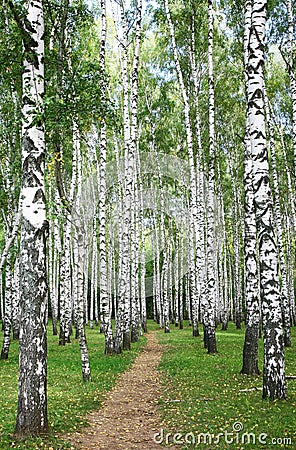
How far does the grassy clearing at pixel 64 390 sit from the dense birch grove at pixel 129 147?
0.39m

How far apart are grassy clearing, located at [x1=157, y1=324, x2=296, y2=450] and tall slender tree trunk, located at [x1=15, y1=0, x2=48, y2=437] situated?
2092mm

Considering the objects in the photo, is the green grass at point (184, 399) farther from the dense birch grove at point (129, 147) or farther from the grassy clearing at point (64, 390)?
the dense birch grove at point (129, 147)

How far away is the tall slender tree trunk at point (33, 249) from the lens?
6.57 meters

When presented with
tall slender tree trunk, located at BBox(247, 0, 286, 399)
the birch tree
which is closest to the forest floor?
the birch tree

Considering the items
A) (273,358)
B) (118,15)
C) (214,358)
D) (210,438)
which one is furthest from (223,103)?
(210,438)

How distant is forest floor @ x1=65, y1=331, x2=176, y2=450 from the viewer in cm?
691

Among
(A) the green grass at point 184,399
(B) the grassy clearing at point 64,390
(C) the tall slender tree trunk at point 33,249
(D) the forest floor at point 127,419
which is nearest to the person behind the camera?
(C) the tall slender tree trunk at point 33,249

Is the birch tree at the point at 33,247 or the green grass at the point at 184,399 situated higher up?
the birch tree at the point at 33,247

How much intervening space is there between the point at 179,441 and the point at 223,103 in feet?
78.5

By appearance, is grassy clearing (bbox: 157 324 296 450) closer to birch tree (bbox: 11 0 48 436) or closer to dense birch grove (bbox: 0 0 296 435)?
dense birch grove (bbox: 0 0 296 435)

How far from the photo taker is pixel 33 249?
6.84m

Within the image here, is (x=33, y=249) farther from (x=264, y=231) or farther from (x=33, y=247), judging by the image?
(x=264, y=231)

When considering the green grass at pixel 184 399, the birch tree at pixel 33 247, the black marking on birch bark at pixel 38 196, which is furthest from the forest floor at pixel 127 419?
the black marking on birch bark at pixel 38 196

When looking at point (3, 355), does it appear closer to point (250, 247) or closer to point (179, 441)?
point (250, 247)
